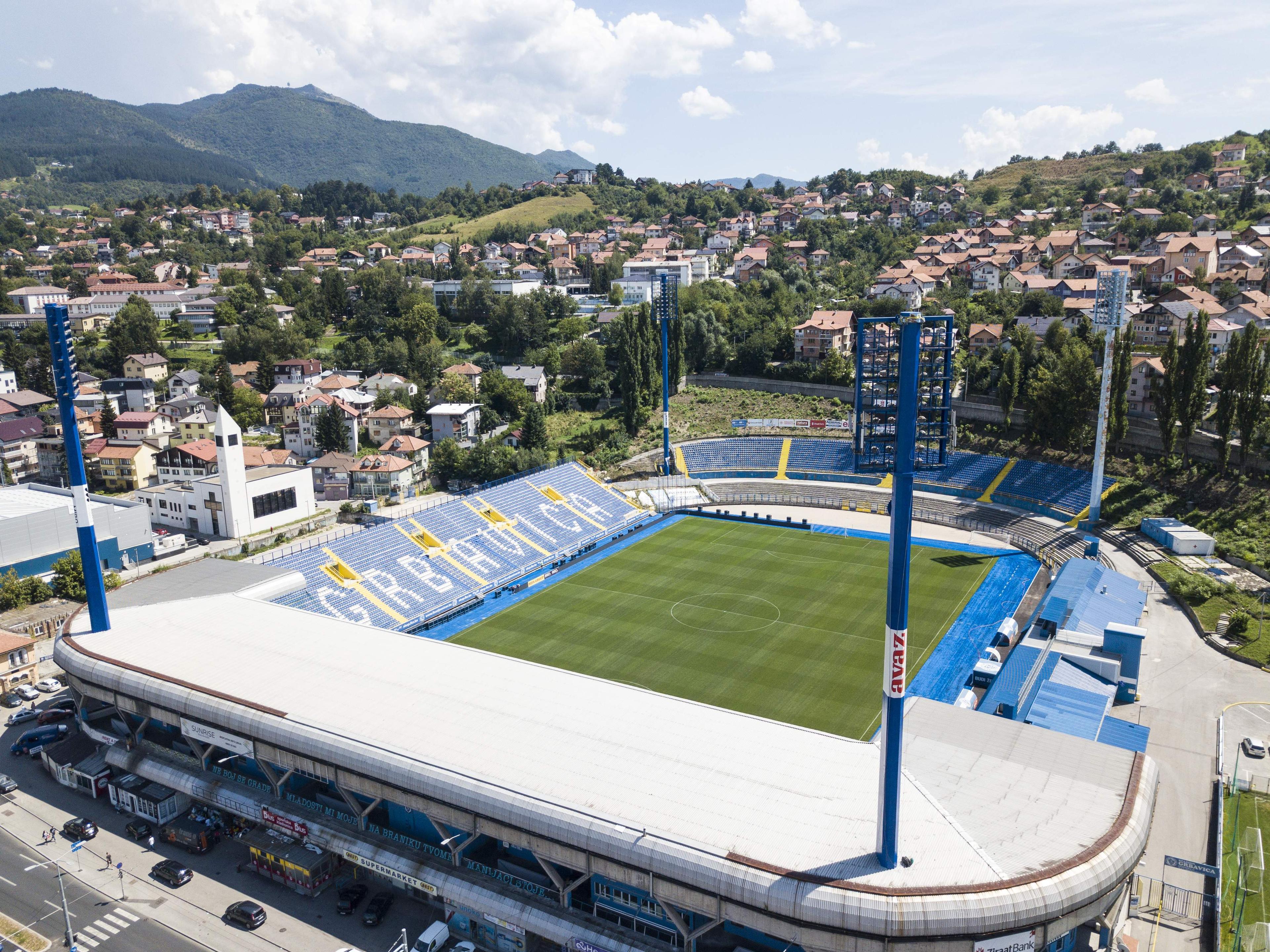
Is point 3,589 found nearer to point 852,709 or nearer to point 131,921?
point 131,921

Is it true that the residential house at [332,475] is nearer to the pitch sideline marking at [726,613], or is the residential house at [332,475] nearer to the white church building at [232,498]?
the white church building at [232,498]

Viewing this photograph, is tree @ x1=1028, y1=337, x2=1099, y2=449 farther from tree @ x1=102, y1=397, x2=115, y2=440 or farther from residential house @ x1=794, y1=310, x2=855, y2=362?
tree @ x1=102, y1=397, x2=115, y2=440

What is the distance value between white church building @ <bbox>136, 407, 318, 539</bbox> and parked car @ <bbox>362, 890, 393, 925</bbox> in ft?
123

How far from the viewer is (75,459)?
109 feet

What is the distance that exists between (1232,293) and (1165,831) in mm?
76502

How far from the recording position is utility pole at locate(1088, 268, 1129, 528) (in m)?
51.0

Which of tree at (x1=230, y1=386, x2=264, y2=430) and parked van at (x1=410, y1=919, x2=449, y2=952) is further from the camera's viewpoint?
tree at (x1=230, y1=386, x2=264, y2=430)

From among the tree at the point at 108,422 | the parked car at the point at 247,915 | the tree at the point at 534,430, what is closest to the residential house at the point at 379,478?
the tree at the point at 534,430

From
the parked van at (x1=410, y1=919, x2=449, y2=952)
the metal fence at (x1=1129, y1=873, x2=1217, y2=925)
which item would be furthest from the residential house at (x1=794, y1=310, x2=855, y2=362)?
the parked van at (x1=410, y1=919, x2=449, y2=952)

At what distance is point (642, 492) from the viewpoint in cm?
6819

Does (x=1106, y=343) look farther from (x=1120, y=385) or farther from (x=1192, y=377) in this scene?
(x=1192, y=377)

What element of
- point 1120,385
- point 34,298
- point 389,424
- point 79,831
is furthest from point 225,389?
point 1120,385

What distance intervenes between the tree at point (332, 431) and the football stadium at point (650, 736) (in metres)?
24.2

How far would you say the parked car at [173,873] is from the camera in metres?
25.6
